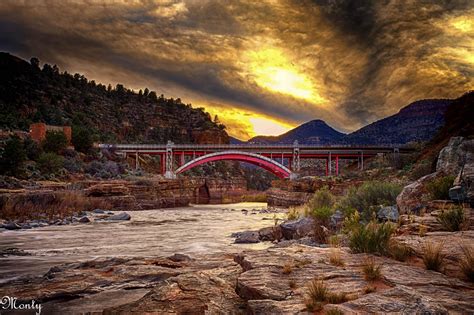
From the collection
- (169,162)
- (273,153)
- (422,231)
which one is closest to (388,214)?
(422,231)

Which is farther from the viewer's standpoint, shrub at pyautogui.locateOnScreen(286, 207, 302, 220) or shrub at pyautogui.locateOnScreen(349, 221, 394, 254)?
shrub at pyautogui.locateOnScreen(286, 207, 302, 220)

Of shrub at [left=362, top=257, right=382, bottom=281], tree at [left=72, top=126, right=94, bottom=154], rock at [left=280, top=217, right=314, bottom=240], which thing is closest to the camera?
shrub at [left=362, top=257, right=382, bottom=281]

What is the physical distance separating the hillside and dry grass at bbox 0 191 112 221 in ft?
176

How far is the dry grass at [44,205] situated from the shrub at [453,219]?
2278 cm

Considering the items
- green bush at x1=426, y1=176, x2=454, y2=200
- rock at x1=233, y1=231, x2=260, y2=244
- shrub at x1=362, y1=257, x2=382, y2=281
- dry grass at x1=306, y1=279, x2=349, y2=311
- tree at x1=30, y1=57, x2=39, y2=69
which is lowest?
rock at x1=233, y1=231, x2=260, y2=244

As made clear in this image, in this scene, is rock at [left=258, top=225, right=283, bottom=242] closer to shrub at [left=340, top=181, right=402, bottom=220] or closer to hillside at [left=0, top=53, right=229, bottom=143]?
shrub at [left=340, top=181, right=402, bottom=220]

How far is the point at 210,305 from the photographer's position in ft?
17.5

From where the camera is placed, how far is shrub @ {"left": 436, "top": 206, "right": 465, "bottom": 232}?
27.7ft

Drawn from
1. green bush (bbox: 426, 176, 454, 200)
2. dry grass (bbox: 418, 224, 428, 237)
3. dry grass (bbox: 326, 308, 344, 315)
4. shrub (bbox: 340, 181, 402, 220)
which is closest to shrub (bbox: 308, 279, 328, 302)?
dry grass (bbox: 326, 308, 344, 315)

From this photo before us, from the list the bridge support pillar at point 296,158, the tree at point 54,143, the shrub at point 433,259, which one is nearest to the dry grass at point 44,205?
the shrub at point 433,259

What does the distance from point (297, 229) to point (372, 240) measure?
7608mm

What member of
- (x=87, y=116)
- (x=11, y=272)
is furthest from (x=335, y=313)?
(x=87, y=116)

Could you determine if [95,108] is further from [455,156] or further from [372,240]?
[372,240]

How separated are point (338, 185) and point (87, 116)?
354ft
